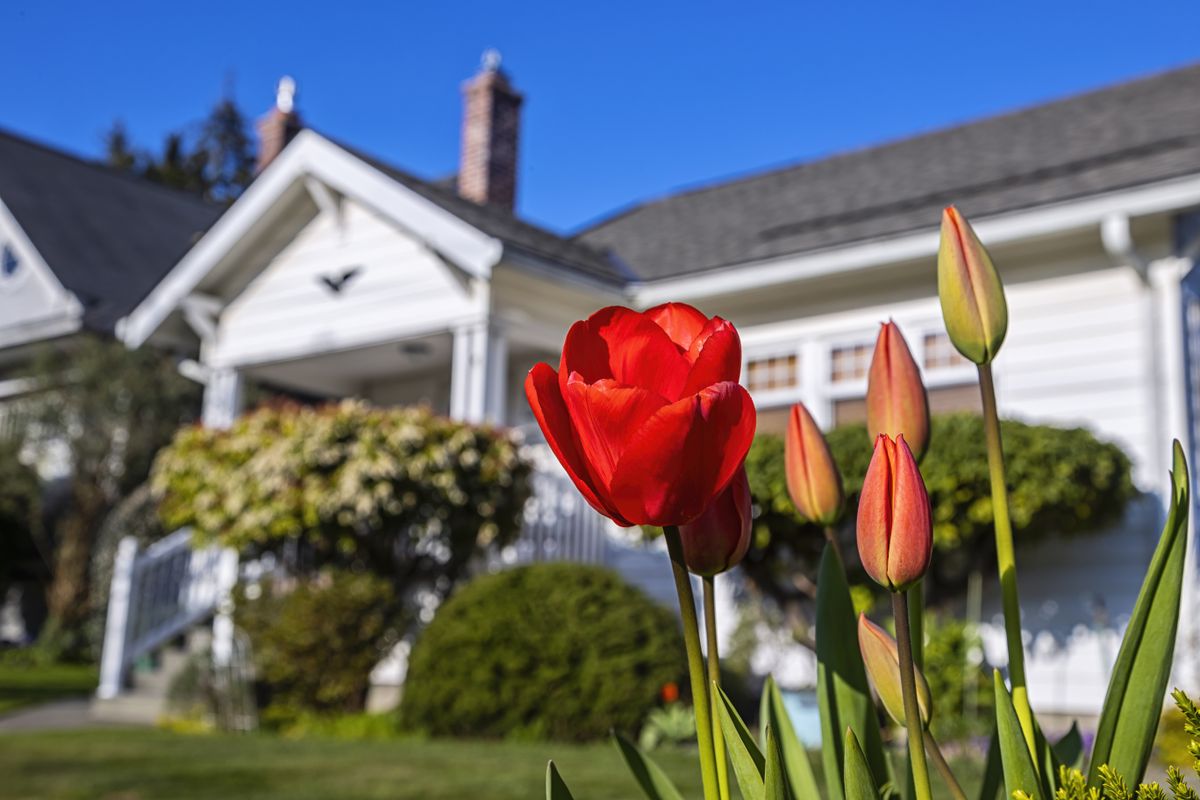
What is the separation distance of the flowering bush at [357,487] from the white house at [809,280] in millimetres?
1069

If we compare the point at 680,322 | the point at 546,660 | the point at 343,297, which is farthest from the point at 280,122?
the point at 680,322

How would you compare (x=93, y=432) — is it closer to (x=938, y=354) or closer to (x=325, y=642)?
(x=325, y=642)

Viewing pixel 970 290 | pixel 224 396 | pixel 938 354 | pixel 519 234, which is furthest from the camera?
pixel 224 396

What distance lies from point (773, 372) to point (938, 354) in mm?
1572

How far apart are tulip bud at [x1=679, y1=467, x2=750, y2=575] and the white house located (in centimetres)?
777

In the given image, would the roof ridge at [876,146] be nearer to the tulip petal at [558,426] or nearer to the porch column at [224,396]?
the porch column at [224,396]

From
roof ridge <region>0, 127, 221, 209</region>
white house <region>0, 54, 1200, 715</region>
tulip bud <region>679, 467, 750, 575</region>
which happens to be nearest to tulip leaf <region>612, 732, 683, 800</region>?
tulip bud <region>679, 467, 750, 575</region>

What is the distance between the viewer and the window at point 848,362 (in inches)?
404

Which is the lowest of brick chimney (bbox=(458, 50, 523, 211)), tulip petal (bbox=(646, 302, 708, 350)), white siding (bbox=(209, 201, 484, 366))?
tulip petal (bbox=(646, 302, 708, 350))

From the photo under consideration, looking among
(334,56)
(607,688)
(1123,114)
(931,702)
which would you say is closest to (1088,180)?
(1123,114)

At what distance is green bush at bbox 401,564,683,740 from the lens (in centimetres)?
744

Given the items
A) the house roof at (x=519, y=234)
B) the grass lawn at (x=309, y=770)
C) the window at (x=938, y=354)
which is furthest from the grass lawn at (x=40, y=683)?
the window at (x=938, y=354)

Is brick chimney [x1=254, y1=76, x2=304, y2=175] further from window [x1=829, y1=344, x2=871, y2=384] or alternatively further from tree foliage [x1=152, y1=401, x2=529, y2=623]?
window [x1=829, y1=344, x2=871, y2=384]

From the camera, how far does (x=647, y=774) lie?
1.26m
